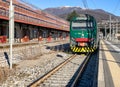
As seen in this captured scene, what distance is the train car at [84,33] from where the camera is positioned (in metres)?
26.3

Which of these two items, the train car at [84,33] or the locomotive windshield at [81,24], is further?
the locomotive windshield at [81,24]

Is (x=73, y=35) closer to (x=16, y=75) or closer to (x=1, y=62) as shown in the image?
(x=1, y=62)

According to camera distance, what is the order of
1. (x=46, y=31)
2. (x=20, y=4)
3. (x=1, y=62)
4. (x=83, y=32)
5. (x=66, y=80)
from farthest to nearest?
(x=46, y=31) < (x=20, y=4) < (x=83, y=32) < (x=1, y=62) < (x=66, y=80)

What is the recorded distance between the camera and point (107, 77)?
11.2 meters

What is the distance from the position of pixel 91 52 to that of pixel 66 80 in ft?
49.7

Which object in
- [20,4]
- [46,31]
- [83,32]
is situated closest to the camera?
[83,32]

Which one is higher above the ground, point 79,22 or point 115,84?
point 79,22

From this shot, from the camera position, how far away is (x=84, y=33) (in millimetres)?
26375

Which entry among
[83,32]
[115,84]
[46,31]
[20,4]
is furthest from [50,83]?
[46,31]

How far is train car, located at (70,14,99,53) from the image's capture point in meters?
26.3

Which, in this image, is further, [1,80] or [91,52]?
[91,52]

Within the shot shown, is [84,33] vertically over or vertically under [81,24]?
under

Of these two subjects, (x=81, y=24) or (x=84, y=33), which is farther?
(x=81, y=24)

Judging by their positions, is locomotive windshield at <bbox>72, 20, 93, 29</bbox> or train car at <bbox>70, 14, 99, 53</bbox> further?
locomotive windshield at <bbox>72, 20, 93, 29</bbox>
